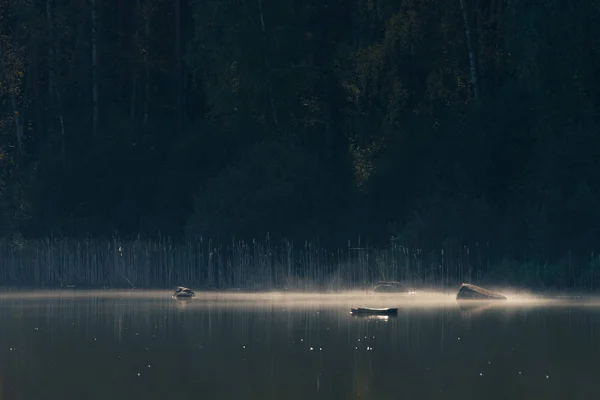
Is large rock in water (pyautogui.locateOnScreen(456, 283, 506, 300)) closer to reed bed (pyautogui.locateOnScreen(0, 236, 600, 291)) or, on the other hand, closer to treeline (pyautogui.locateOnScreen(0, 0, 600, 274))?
reed bed (pyautogui.locateOnScreen(0, 236, 600, 291))

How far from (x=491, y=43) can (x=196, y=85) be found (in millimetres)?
13496

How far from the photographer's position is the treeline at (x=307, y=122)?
3934 cm

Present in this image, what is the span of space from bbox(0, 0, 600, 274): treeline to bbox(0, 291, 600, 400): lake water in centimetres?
696

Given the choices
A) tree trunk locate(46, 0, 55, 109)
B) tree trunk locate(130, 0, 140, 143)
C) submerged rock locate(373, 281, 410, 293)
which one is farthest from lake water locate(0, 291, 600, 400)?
tree trunk locate(46, 0, 55, 109)

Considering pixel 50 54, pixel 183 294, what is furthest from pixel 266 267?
pixel 50 54

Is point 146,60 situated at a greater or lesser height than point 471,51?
greater

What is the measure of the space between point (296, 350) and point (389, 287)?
1323cm

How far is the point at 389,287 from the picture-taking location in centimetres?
3631

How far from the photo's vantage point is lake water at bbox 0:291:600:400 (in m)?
18.7

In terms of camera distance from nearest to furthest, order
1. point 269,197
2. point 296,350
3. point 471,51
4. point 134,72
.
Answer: point 296,350 → point 471,51 → point 269,197 → point 134,72

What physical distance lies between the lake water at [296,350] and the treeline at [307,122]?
274 inches

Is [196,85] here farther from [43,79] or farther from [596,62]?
[596,62]

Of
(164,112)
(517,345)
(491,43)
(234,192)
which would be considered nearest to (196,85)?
(164,112)

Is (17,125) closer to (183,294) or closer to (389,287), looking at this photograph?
(183,294)
